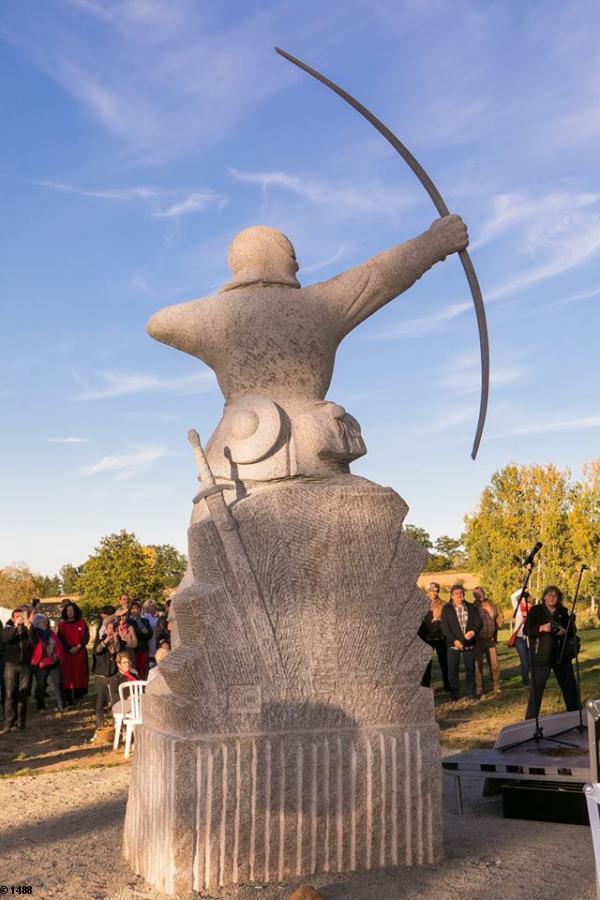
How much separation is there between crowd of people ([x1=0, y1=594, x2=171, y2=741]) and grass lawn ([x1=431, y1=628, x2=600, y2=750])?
11.2 feet

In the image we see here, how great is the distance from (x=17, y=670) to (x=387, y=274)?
28.1 feet

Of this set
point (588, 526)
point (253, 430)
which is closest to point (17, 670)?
point (253, 430)

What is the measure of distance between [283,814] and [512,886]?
115cm

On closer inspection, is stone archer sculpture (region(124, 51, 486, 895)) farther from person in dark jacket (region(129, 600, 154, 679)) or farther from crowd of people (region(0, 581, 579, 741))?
person in dark jacket (region(129, 600, 154, 679))

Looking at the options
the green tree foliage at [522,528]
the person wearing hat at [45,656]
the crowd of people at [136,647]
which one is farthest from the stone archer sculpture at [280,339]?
the green tree foliage at [522,528]

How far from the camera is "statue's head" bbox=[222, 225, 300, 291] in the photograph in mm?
5324

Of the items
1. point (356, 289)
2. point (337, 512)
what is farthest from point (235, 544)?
point (356, 289)

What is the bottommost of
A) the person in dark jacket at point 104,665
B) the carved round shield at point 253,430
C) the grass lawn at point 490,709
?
the grass lawn at point 490,709

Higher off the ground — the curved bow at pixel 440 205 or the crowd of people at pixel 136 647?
the curved bow at pixel 440 205

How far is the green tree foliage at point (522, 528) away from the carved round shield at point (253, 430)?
118 feet

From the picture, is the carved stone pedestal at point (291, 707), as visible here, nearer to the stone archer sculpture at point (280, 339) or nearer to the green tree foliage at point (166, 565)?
the stone archer sculpture at point (280, 339)

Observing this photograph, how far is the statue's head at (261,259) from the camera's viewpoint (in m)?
5.32

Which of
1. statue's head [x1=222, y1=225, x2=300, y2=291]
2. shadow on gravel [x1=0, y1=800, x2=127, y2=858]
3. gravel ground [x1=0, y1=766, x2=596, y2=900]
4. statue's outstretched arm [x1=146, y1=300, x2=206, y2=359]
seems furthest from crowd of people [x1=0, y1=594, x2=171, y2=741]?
statue's head [x1=222, y1=225, x2=300, y2=291]

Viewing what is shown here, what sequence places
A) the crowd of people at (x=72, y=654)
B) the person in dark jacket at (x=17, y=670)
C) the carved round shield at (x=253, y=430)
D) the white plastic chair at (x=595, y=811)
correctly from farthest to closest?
1. the person in dark jacket at (x=17, y=670)
2. the crowd of people at (x=72, y=654)
3. the carved round shield at (x=253, y=430)
4. the white plastic chair at (x=595, y=811)
